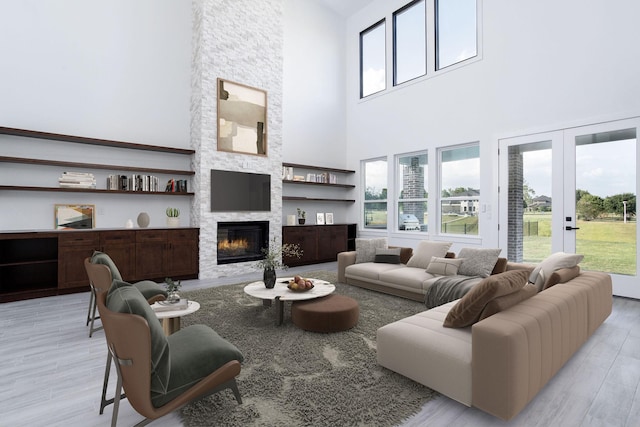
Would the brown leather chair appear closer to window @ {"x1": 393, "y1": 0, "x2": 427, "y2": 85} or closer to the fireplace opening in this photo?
the fireplace opening

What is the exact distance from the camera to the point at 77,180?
5.12 metres

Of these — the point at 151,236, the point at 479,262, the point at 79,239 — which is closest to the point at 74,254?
the point at 79,239

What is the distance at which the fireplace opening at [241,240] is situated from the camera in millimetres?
6406

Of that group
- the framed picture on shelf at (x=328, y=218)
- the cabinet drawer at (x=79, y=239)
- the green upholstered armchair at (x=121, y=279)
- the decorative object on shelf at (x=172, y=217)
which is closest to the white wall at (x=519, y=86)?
the framed picture on shelf at (x=328, y=218)

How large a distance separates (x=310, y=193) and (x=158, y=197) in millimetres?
3667

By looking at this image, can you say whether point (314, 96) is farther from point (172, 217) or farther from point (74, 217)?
point (74, 217)

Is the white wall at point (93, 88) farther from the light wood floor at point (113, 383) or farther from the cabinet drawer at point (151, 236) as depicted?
the light wood floor at point (113, 383)

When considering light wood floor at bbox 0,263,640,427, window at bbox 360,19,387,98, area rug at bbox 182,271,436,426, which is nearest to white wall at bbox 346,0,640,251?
window at bbox 360,19,387,98

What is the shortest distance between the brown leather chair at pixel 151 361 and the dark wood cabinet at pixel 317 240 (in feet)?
17.7

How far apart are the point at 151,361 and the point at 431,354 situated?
170 cm

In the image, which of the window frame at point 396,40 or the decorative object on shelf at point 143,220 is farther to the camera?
the window frame at point 396,40

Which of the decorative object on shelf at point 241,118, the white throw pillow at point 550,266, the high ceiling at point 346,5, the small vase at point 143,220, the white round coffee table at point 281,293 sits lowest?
the white round coffee table at point 281,293

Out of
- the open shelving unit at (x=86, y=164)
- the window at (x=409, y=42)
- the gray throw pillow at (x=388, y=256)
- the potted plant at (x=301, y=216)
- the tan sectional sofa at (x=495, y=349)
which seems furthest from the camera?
the potted plant at (x=301, y=216)

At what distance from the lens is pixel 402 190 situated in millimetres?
7895
